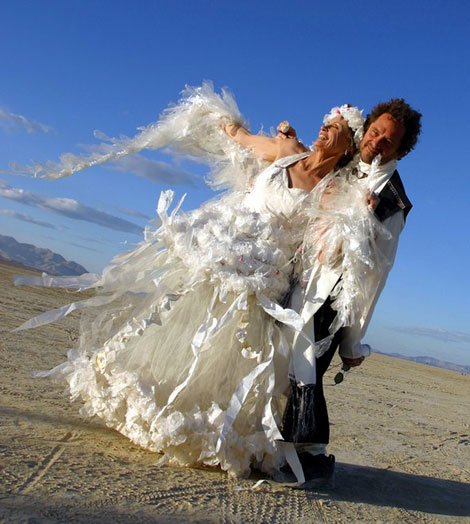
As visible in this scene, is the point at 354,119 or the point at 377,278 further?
the point at 354,119

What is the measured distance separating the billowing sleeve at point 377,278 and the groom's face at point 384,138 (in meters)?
0.35

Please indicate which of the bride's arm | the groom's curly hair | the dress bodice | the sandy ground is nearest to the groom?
the groom's curly hair

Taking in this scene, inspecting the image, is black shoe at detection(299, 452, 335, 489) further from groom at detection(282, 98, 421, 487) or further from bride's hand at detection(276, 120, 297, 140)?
bride's hand at detection(276, 120, 297, 140)

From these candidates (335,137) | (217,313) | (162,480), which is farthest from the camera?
(335,137)

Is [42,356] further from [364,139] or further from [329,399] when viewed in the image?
[364,139]

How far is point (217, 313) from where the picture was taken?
3.33 metres

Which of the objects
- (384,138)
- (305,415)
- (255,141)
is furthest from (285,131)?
(305,415)

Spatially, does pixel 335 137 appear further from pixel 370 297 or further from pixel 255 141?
pixel 370 297

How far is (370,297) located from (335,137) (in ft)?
3.16

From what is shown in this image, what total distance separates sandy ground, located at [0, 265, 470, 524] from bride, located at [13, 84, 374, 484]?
0.21 m

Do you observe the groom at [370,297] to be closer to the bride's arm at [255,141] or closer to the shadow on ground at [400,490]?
Result: the shadow on ground at [400,490]

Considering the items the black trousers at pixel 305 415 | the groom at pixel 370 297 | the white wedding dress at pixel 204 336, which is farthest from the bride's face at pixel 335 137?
the black trousers at pixel 305 415

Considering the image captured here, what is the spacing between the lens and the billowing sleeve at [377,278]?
11.0 feet

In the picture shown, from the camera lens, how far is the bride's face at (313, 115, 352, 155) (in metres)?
3.61
